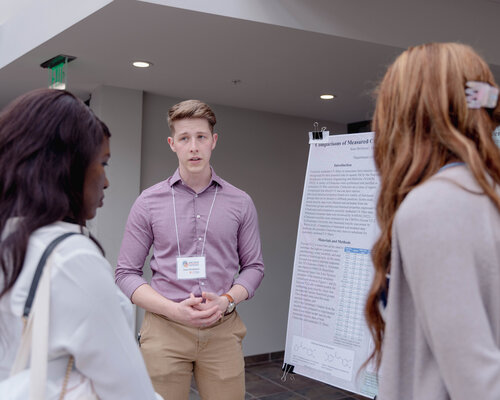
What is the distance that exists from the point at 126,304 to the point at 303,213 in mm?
1311

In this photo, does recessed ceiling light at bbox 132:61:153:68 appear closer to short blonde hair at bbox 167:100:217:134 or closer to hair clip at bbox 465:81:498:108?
short blonde hair at bbox 167:100:217:134

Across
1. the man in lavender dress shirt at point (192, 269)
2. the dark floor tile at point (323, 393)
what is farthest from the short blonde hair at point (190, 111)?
the dark floor tile at point (323, 393)

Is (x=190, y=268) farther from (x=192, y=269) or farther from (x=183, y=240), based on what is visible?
(x=183, y=240)

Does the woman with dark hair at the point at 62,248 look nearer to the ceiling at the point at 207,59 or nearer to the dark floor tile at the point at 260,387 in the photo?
the ceiling at the point at 207,59

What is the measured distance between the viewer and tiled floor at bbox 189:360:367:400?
435 cm

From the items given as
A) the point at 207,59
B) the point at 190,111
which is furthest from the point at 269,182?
the point at 190,111

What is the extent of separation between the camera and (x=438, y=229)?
84cm

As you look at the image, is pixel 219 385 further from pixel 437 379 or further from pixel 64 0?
pixel 64 0

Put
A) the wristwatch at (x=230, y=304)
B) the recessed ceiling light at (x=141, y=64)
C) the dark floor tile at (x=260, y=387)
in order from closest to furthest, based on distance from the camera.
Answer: the wristwatch at (x=230, y=304), the recessed ceiling light at (x=141, y=64), the dark floor tile at (x=260, y=387)

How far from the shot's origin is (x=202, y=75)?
3.83m

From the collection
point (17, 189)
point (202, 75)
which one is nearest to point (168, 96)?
point (202, 75)

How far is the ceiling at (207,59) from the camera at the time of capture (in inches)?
112

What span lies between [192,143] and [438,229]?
147 centimetres

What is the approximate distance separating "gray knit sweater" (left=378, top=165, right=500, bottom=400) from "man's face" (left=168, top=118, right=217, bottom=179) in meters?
1.38
